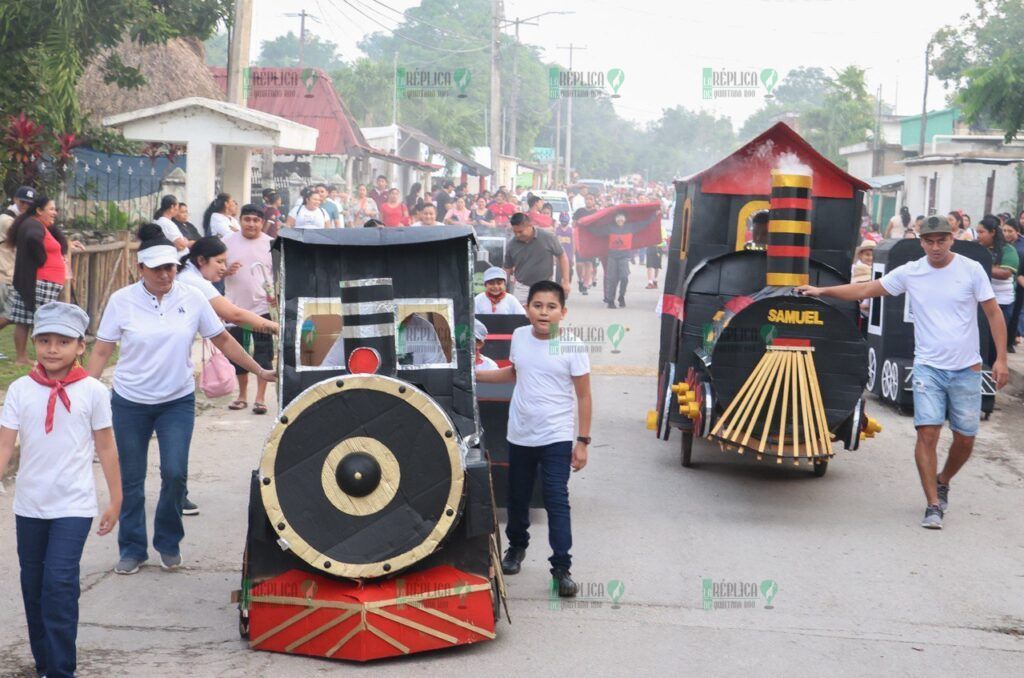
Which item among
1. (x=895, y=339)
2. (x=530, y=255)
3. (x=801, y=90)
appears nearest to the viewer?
(x=895, y=339)

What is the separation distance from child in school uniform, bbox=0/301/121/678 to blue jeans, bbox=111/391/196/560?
1741mm

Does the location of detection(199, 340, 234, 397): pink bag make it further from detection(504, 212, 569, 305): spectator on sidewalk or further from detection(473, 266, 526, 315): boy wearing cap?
detection(504, 212, 569, 305): spectator on sidewalk

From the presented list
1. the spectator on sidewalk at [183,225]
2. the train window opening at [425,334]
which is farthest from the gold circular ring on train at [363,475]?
the spectator on sidewalk at [183,225]

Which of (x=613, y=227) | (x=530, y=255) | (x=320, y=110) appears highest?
(x=320, y=110)

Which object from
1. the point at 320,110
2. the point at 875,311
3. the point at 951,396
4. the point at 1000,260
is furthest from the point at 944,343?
the point at 320,110

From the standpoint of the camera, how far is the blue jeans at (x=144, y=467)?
7.15 m

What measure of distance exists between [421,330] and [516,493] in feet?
3.39

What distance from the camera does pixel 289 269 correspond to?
671 cm

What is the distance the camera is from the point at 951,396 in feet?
28.7

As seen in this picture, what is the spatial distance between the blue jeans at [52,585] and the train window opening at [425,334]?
1.90 meters

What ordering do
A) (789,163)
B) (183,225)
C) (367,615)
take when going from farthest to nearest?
(183,225)
(789,163)
(367,615)

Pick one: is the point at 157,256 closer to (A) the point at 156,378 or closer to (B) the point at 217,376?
(A) the point at 156,378

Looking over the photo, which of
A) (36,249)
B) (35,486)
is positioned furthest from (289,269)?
(36,249)

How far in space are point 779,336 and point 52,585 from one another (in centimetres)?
550
